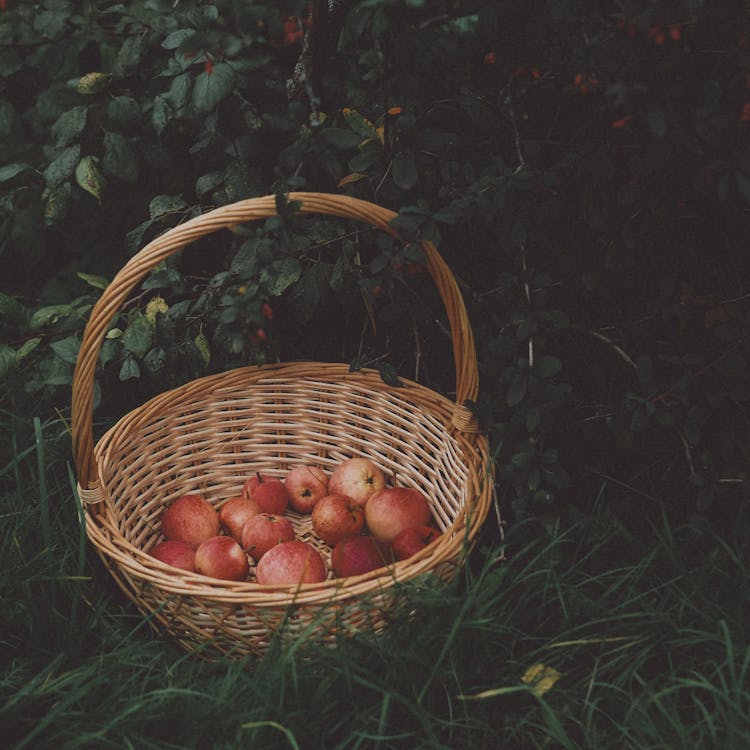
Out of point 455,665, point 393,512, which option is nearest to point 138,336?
point 393,512

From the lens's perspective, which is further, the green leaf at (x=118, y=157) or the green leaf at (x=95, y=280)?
the green leaf at (x=95, y=280)

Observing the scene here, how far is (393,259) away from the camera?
59.4 inches

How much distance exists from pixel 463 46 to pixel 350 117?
0.30 meters

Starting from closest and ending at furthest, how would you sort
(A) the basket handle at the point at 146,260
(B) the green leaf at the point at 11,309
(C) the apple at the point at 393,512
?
(A) the basket handle at the point at 146,260 < (C) the apple at the point at 393,512 < (B) the green leaf at the point at 11,309

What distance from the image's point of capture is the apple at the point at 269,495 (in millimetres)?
1893

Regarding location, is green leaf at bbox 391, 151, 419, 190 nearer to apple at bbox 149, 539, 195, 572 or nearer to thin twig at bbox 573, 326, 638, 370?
thin twig at bbox 573, 326, 638, 370

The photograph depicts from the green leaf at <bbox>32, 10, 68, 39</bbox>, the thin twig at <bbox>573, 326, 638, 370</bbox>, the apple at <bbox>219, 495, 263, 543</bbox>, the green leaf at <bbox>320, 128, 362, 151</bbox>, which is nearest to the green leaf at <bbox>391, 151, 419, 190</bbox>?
the green leaf at <bbox>320, 128, 362, 151</bbox>

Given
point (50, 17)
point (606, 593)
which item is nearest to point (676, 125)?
point (606, 593)

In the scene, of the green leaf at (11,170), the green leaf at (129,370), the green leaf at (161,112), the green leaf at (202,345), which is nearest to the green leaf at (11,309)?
the green leaf at (11,170)

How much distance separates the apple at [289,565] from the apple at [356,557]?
0.04m

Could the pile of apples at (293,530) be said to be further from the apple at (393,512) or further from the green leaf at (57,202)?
the green leaf at (57,202)

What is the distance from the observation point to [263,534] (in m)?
1.74

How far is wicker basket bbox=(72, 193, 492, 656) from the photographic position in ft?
4.55

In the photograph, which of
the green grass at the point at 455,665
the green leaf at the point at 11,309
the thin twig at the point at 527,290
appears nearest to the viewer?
the green grass at the point at 455,665
